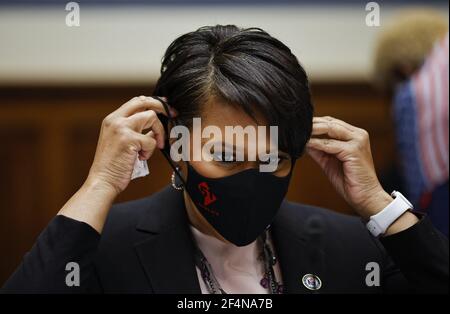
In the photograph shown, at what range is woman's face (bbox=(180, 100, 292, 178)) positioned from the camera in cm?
141

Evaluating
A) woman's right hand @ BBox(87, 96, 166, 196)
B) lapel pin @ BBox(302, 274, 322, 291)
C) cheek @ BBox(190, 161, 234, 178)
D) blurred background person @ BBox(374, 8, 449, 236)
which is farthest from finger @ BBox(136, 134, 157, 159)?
blurred background person @ BBox(374, 8, 449, 236)

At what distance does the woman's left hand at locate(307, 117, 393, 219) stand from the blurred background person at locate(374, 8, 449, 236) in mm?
490

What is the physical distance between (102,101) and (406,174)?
179 cm

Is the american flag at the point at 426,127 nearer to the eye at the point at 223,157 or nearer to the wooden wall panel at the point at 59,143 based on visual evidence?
the eye at the point at 223,157

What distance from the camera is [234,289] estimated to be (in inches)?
61.4

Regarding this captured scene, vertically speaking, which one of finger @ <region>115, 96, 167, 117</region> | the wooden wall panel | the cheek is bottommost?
the wooden wall panel

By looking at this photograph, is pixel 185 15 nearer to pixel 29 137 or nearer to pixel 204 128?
pixel 29 137

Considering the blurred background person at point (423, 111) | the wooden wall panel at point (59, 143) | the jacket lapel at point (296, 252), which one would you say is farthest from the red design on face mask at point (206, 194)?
the wooden wall panel at point (59, 143)

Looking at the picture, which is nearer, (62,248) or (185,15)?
(62,248)

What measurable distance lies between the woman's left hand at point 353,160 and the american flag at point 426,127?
52cm

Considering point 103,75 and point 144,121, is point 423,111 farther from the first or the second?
point 103,75

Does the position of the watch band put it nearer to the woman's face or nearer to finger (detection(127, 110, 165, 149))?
the woman's face

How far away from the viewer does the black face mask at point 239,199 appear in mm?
1446
